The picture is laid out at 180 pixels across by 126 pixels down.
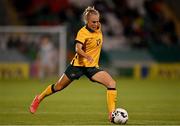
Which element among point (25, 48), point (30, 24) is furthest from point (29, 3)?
point (25, 48)

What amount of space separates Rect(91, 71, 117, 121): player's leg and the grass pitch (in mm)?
367

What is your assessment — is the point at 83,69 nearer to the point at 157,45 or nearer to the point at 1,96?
the point at 1,96

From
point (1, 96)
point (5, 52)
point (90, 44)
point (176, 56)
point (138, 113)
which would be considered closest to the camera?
point (90, 44)

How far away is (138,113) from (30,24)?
18512 mm

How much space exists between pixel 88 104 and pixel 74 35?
1408cm

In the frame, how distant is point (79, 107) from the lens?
1645 cm

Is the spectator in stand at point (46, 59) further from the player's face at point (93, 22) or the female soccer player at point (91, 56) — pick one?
the player's face at point (93, 22)

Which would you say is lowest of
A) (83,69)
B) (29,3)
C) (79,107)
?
(79,107)

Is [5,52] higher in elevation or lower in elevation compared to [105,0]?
lower

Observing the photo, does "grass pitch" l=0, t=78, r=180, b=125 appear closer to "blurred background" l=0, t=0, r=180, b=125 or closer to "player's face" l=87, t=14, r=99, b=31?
"blurred background" l=0, t=0, r=180, b=125

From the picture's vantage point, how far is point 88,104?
17484 millimetres

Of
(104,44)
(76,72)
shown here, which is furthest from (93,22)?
(104,44)

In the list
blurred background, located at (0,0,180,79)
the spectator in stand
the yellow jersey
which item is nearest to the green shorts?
the yellow jersey

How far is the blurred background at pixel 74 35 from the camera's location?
30359mm
